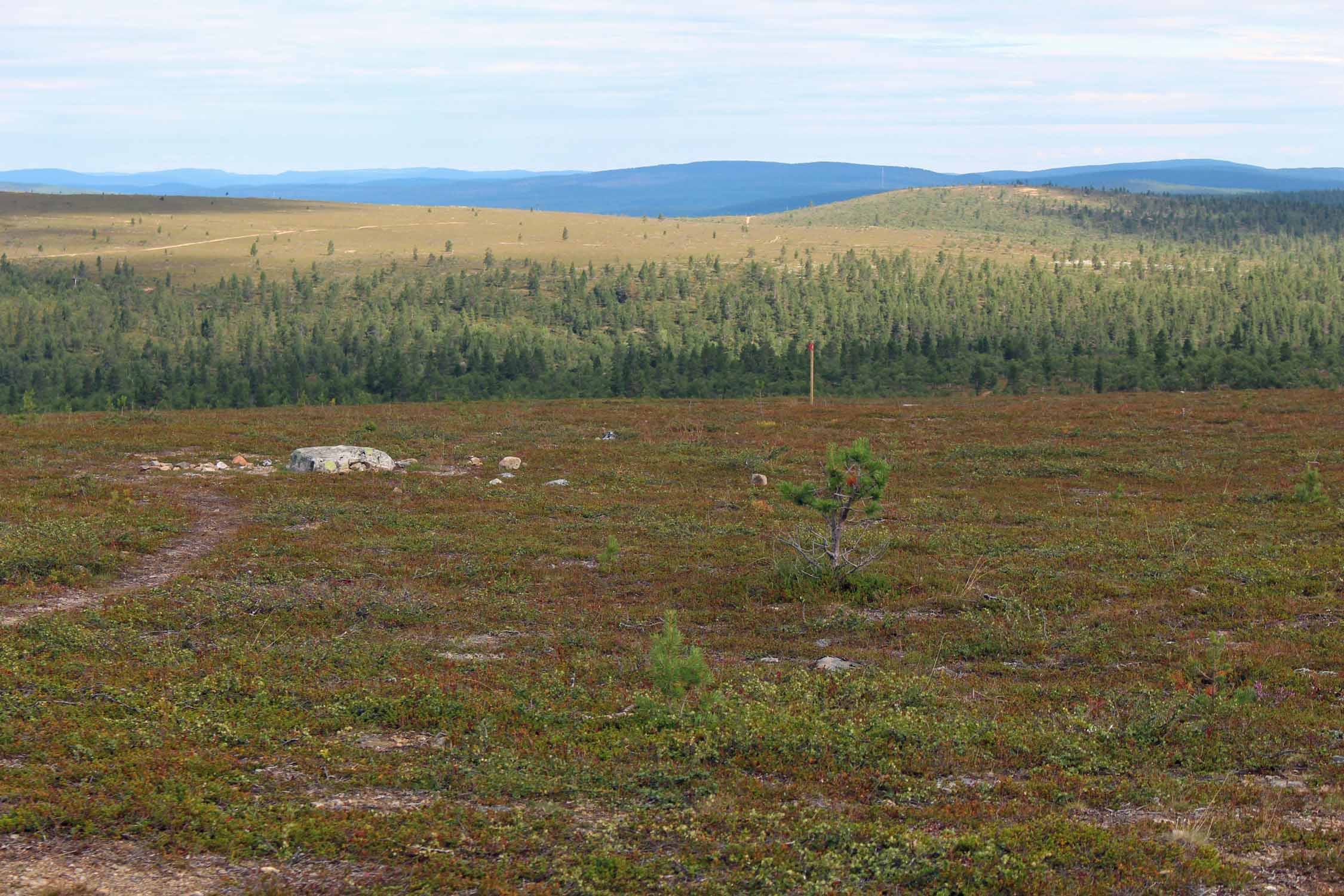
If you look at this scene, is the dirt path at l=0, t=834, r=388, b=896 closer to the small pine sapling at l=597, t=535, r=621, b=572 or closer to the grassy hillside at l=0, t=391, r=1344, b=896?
the grassy hillside at l=0, t=391, r=1344, b=896

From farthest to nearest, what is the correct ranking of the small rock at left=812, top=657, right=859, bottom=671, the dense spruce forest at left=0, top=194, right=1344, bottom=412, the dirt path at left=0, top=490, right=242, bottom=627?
the dense spruce forest at left=0, top=194, right=1344, bottom=412 < the dirt path at left=0, top=490, right=242, bottom=627 < the small rock at left=812, top=657, right=859, bottom=671

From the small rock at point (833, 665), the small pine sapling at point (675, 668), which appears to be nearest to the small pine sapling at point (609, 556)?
the small rock at point (833, 665)

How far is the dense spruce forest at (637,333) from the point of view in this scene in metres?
92.5

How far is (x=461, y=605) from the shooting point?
16.1 meters

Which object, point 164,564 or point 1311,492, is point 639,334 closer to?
point 1311,492

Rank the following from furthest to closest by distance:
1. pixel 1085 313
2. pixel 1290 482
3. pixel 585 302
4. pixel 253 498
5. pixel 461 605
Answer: pixel 585 302 < pixel 1085 313 < pixel 1290 482 < pixel 253 498 < pixel 461 605

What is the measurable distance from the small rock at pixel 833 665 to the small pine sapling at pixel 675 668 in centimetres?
268

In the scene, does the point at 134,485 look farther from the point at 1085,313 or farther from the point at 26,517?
the point at 1085,313

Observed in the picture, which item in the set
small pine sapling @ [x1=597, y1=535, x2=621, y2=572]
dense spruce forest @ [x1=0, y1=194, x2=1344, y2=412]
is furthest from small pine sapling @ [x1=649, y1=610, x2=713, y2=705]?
dense spruce forest @ [x1=0, y1=194, x2=1344, y2=412]

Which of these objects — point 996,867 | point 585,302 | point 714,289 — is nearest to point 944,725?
point 996,867

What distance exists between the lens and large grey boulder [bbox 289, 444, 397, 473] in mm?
29875

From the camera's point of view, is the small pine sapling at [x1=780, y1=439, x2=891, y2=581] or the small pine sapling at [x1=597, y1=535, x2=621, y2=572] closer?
the small pine sapling at [x1=780, y1=439, x2=891, y2=581]

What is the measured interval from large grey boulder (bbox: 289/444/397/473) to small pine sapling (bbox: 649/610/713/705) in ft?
69.5

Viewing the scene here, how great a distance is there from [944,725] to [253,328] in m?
149
